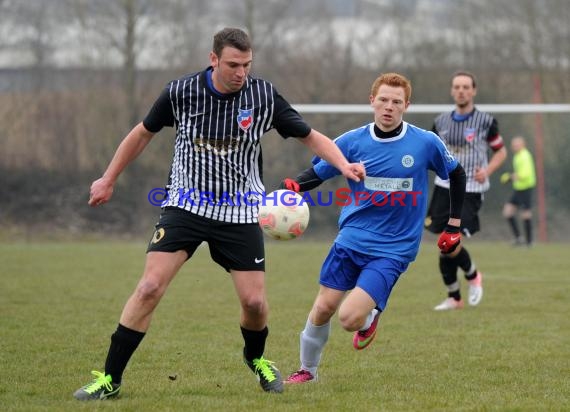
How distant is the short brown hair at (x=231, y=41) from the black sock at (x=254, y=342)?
148cm

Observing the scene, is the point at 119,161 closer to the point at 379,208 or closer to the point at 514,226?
the point at 379,208

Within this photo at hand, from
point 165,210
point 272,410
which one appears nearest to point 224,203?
point 165,210

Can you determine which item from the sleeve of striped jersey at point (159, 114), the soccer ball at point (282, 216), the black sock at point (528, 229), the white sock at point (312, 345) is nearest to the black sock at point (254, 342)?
the white sock at point (312, 345)

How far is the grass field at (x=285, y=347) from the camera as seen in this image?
470 cm

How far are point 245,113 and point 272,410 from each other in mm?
1469

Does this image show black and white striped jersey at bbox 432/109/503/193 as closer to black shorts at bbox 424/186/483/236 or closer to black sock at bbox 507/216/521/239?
black shorts at bbox 424/186/483/236

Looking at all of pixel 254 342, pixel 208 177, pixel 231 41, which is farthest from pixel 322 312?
pixel 231 41

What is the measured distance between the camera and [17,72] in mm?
19781

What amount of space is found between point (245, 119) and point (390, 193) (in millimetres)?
1002

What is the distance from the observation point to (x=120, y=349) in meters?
4.64

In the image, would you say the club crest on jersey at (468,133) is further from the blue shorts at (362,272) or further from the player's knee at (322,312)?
the player's knee at (322,312)

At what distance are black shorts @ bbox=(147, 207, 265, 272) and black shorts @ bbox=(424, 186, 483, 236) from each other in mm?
4028

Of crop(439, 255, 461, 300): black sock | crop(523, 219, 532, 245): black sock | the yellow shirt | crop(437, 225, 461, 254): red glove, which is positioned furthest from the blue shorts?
the yellow shirt

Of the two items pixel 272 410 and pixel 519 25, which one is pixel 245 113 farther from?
pixel 519 25
